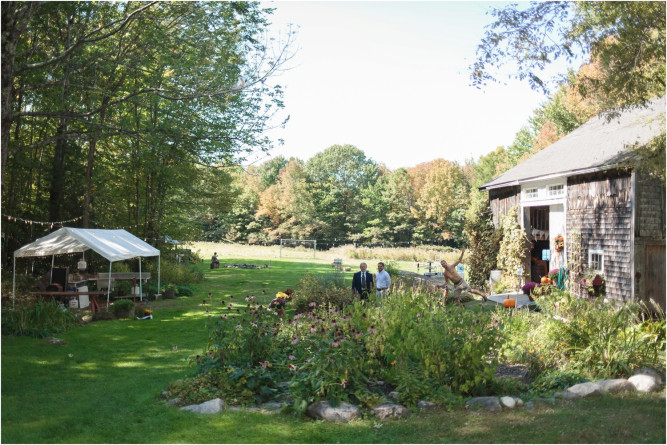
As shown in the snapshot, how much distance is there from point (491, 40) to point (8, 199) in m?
15.0

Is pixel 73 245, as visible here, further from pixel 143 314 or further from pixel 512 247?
pixel 512 247

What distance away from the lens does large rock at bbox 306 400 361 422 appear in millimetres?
5238

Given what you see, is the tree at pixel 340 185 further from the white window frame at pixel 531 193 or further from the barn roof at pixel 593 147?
the white window frame at pixel 531 193

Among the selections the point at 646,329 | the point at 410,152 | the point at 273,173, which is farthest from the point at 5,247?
the point at 273,173

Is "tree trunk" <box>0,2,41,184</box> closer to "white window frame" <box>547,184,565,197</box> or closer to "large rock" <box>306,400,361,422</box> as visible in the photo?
"large rock" <box>306,400,361,422</box>

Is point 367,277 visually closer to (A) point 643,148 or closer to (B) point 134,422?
(A) point 643,148

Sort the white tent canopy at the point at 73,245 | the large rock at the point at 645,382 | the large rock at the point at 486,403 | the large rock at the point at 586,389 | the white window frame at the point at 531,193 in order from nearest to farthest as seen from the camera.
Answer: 1. the large rock at the point at 486,403
2. the large rock at the point at 586,389
3. the large rock at the point at 645,382
4. the white tent canopy at the point at 73,245
5. the white window frame at the point at 531,193

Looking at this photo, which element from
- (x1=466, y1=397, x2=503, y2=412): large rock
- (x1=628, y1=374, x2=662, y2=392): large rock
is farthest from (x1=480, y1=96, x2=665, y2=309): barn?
(x1=466, y1=397, x2=503, y2=412): large rock

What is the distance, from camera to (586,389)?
228 inches

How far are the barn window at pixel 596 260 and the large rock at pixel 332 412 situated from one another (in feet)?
30.0

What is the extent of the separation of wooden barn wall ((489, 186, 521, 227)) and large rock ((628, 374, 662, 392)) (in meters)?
11.0

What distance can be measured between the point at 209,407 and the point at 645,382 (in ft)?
16.0

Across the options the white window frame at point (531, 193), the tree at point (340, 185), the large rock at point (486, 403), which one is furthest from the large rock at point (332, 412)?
the tree at point (340, 185)

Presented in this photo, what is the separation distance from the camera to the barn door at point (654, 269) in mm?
10984
